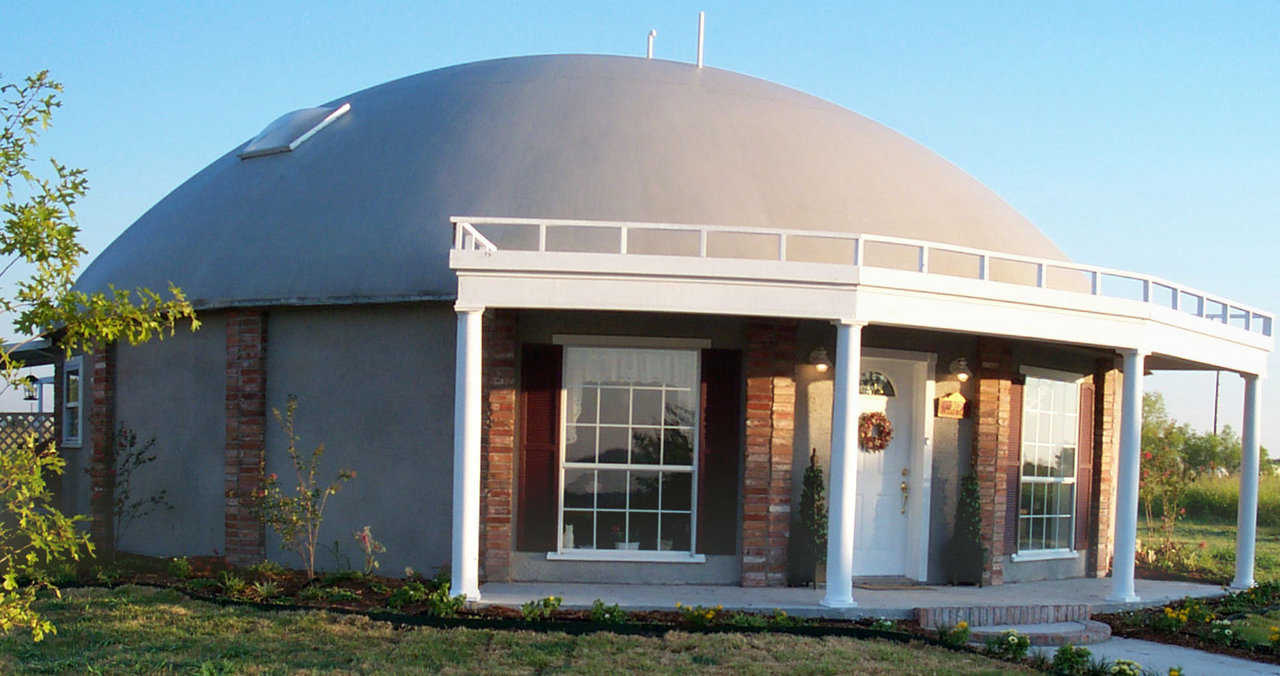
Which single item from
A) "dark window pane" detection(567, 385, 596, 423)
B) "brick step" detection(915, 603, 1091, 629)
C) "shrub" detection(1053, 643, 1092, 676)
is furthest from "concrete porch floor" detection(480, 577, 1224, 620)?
"shrub" detection(1053, 643, 1092, 676)

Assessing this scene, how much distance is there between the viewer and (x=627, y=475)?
12.3 metres

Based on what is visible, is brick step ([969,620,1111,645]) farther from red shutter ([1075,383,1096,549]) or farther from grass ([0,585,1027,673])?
red shutter ([1075,383,1096,549])

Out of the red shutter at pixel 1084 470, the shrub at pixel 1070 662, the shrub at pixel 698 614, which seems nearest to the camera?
the shrub at pixel 1070 662

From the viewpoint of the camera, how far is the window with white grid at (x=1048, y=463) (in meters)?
14.1

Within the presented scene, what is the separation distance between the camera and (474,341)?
35.3 ft

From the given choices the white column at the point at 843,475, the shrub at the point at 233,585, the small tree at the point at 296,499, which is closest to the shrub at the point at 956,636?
the white column at the point at 843,475

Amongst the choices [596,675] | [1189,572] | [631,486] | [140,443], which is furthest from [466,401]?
[1189,572]

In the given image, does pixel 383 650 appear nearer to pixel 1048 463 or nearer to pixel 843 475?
pixel 843 475

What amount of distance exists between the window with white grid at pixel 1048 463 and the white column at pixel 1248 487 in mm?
1868

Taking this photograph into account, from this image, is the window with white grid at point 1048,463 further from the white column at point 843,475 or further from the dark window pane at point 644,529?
the dark window pane at point 644,529

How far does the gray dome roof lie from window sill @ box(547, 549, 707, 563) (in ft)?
9.37

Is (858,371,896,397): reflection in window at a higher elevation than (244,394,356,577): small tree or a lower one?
higher

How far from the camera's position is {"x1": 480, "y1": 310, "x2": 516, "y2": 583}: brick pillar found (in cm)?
1203

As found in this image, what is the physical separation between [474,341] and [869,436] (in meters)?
4.51
